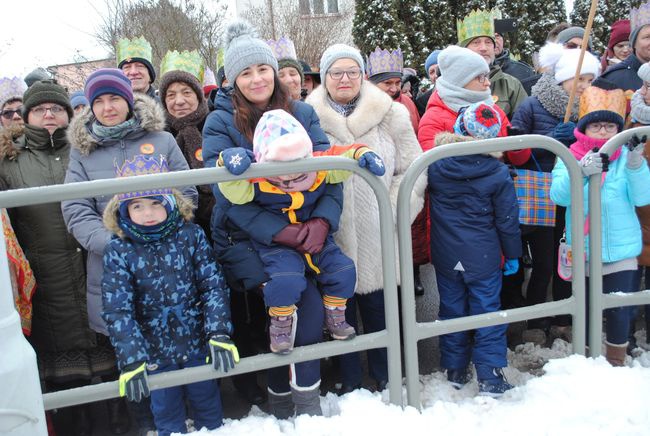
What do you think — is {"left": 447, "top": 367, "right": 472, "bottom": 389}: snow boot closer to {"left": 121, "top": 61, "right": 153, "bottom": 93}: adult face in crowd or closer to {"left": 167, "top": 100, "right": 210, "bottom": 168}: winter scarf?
{"left": 167, "top": 100, "right": 210, "bottom": 168}: winter scarf

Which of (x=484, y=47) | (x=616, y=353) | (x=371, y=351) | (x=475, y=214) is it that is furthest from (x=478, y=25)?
(x=371, y=351)

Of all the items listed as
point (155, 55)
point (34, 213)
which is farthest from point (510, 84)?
point (155, 55)

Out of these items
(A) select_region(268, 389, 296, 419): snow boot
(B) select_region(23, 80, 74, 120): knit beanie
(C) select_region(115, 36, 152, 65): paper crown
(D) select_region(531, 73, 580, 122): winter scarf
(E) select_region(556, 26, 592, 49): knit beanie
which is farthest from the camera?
(E) select_region(556, 26, 592, 49): knit beanie

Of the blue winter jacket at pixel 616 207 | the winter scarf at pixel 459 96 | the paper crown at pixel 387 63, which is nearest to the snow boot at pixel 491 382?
the blue winter jacket at pixel 616 207

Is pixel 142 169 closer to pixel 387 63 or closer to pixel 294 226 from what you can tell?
pixel 294 226

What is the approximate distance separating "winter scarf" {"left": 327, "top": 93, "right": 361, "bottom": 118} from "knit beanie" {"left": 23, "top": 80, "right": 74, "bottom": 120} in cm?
160

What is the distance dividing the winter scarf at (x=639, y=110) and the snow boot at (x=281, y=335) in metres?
2.44

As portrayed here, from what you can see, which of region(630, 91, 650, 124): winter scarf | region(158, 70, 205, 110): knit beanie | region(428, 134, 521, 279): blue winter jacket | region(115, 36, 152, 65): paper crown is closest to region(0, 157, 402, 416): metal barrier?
region(428, 134, 521, 279): blue winter jacket

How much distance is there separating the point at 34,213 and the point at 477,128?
7.75 ft

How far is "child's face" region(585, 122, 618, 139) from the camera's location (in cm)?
301

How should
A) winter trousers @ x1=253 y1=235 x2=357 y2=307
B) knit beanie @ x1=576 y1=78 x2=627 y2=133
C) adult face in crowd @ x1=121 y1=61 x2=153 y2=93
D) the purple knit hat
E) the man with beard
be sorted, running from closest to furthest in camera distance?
1. winter trousers @ x1=253 y1=235 x2=357 y2=307
2. the purple knit hat
3. knit beanie @ x1=576 y1=78 x2=627 y2=133
4. adult face in crowd @ x1=121 y1=61 x2=153 y2=93
5. the man with beard

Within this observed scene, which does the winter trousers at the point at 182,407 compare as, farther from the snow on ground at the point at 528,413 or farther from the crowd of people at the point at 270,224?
the snow on ground at the point at 528,413

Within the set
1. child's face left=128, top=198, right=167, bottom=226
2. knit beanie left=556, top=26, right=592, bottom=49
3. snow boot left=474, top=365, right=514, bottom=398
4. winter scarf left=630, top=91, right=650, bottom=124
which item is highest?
knit beanie left=556, top=26, right=592, bottom=49

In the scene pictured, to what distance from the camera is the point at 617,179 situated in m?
2.93
